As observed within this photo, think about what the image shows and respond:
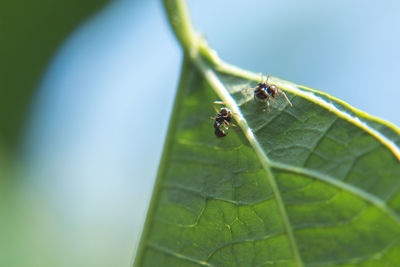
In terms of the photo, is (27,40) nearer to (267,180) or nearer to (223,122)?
(223,122)

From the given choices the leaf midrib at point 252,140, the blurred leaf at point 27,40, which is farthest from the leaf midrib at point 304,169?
the blurred leaf at point 27,40

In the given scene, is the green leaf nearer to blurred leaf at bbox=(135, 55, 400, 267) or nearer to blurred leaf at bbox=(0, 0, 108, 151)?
blurred leaf at bbox=(135, 55, 400, 267)

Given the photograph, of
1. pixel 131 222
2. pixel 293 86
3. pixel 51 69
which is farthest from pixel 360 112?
pixel 131 222

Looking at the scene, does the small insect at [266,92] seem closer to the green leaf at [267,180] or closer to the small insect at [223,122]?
the green leaf at [267,180]

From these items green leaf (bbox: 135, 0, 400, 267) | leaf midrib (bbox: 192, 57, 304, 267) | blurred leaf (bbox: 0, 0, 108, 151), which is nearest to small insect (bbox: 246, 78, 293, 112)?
green leaf (bbox: 135, 0, 400, 267)

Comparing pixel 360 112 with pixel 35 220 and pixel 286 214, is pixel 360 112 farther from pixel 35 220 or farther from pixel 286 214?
pixel 35 220

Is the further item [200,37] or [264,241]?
[200,37]
